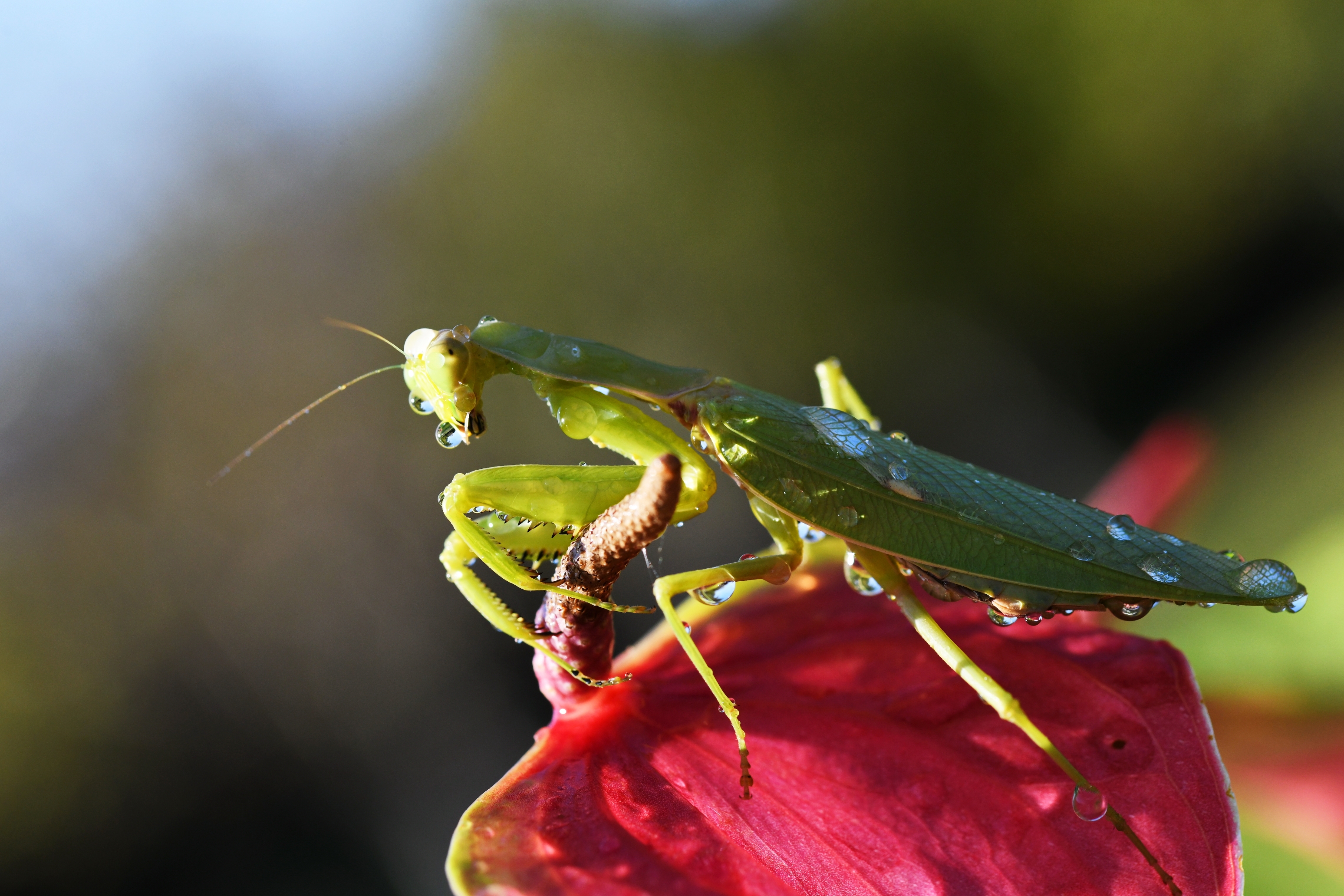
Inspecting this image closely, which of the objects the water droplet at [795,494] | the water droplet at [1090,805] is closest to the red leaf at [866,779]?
the water droplet at [1090,805]

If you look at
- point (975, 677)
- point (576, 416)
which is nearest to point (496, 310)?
point (576, 416)

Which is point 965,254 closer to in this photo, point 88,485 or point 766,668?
point 766,668

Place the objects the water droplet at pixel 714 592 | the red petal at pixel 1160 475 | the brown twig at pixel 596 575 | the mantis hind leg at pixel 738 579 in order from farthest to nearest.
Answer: the red petal at pixel 1160 475 → the water droplet at pixel 714 592 → the mantis hind leg at pixel 738 579 → the brown twig at pixel 596 575

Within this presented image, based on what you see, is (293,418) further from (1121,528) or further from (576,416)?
(1121,528)

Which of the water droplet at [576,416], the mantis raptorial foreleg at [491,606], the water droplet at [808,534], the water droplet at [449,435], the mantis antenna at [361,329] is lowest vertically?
the mantis raptorial foreleg at [491,606]

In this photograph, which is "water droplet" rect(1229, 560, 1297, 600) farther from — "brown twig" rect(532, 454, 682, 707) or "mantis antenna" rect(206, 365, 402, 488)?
"mantis antenna" rect(206, 365, 402, 488)

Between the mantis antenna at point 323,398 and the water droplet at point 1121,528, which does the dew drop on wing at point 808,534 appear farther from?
the mantis antenna at point 323,398
